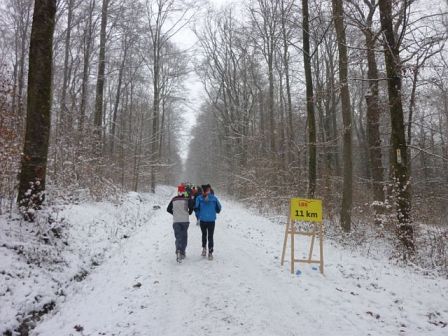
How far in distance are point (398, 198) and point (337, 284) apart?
3.26 m

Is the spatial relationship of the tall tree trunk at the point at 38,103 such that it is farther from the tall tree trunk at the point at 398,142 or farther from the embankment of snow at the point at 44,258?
the tall tree trunk at the point at 398,142

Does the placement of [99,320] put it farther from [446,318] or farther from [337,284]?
[446,318]

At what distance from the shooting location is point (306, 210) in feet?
25.8

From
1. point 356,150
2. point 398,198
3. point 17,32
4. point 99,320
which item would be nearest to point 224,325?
point 99,320

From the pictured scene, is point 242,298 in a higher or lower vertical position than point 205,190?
lower

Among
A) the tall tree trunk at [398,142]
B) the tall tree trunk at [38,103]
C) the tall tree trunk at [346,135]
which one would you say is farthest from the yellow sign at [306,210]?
the tall tree trunk at [38,103]

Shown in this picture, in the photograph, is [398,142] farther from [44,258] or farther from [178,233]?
[44,258]

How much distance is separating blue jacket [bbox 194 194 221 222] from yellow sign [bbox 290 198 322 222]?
6.68 ft

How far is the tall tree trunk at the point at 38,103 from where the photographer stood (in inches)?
289

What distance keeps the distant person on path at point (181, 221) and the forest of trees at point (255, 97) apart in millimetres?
3252

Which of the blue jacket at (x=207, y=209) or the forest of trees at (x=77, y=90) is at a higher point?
the forest of trees at (x=77, y=90)

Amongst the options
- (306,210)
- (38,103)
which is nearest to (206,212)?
(306,210)

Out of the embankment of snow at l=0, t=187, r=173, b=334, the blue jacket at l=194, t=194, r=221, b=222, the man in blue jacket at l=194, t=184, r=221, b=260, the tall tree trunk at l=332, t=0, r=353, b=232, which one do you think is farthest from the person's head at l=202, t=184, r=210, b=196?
the tall tree trunk at l=332, t=0, r=353, b=232

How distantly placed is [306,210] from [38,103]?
6.79m
